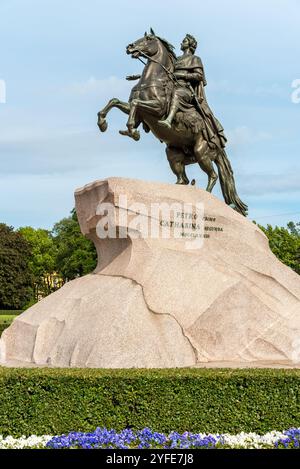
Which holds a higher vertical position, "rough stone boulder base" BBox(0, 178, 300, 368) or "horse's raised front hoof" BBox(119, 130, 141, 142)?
"horse's raised front hoof" BBox(119, 130, 141, 142)

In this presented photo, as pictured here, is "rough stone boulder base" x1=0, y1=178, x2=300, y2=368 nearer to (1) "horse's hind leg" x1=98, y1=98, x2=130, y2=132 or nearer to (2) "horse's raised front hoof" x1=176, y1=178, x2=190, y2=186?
(1) "horse's hind leg" x1=98, y1=98, x2=130, y2=132

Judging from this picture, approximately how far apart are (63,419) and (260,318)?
4755mm

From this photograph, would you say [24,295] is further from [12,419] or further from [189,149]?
[12,419]

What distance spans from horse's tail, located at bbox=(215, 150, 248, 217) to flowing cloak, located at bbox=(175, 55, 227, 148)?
0.47 metres

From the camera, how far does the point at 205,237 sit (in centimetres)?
1135

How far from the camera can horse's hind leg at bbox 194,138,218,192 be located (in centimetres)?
1413

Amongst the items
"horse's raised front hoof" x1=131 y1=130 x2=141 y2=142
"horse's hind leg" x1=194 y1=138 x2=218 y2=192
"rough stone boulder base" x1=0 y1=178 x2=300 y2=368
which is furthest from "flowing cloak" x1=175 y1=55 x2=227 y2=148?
"rough stone boulder base" x1=0 y1=178 x2=300 y2=368

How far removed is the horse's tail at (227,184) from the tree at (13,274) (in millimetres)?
37408

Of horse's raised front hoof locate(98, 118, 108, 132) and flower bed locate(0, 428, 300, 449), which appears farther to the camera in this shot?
horse's raised front hoof locate(98, 118, 108, 132)

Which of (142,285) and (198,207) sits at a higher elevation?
(198,207)

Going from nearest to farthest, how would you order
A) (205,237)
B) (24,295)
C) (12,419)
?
(12,419)
(205,237)
(24,295)

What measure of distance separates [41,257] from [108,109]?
165 ft

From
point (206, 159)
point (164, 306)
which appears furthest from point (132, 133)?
point (164, 306)
